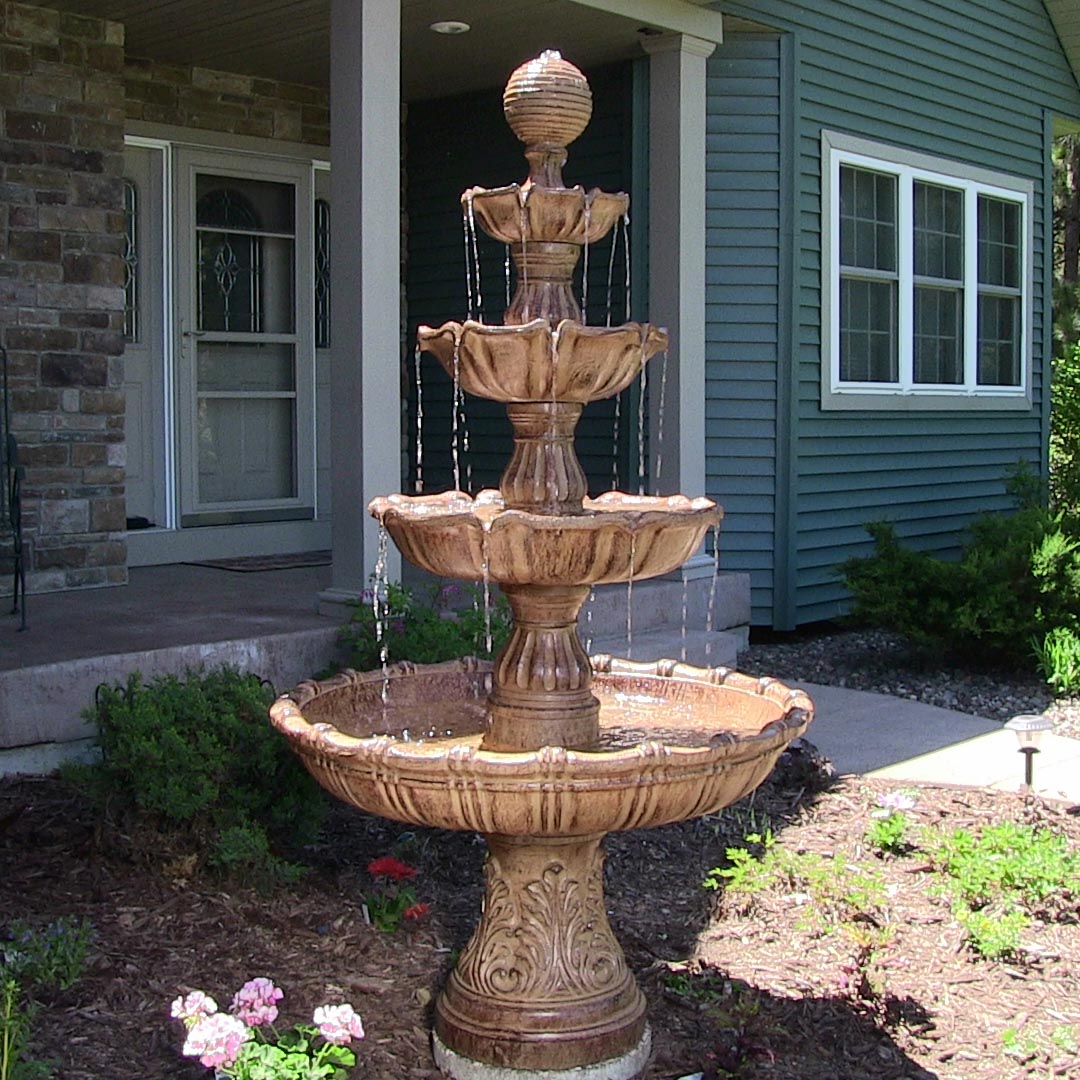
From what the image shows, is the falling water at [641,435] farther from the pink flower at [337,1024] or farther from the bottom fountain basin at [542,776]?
the pink flower at [337,1024]

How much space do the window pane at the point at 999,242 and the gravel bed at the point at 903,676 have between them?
3.16 meters

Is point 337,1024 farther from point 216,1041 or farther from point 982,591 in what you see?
point 982,591

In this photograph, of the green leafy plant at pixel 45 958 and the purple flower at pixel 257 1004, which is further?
the green leafy plant at pixel 45 958

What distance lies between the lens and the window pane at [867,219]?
8703 mm

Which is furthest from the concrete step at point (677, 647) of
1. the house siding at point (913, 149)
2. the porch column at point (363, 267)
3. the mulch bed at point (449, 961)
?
the mulch bed at point (449, 961)

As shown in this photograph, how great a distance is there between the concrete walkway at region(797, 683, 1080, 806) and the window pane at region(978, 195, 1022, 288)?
4.35 m

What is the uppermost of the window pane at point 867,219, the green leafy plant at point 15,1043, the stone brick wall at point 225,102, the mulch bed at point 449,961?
the stone brick wall at point 225,102

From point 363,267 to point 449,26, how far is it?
2027 millimetres

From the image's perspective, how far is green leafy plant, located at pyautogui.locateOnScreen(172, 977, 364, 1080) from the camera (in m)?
2.58

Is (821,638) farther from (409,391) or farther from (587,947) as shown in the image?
(587,947)

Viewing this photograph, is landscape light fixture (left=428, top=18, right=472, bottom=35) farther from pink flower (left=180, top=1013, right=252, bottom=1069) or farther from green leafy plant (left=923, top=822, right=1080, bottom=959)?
pink flower (left=180, top=1013, right=252, bottom=1069)

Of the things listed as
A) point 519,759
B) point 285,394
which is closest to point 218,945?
point 519,759

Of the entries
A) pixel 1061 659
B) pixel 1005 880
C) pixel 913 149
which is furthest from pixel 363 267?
pixel 913 149

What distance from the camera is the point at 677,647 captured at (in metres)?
6.98
